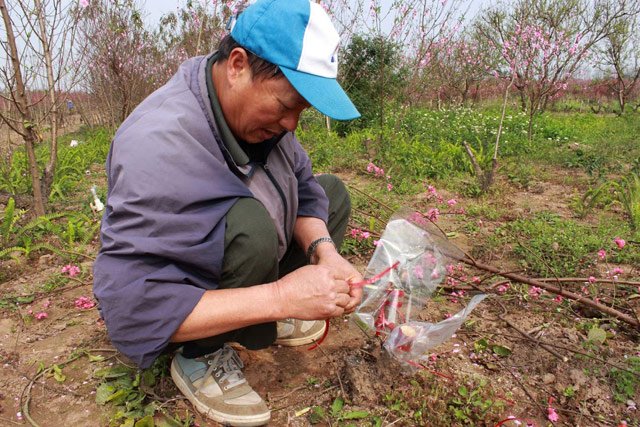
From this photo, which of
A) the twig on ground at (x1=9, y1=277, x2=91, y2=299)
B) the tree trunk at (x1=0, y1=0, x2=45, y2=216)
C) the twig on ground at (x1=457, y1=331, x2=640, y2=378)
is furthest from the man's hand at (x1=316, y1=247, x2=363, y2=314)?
the tree trunk at (x1=0, y1=0, x2=45, y2=216)

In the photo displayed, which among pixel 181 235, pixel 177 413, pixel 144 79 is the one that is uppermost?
pixel 144 79

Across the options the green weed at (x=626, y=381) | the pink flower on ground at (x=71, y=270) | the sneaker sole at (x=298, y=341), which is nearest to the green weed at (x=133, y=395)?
the sneaker sole at (x=298, y=341)

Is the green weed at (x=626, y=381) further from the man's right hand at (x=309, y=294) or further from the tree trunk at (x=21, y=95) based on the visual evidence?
the tree trunk at (x=21, y=95)

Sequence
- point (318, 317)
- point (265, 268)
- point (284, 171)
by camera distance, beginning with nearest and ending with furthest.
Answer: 1. point (318, 317)
2. point (265, 268)
3. point (284, 171)

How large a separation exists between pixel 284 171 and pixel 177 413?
2.85ft

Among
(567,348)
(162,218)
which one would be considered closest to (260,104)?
(162,218)

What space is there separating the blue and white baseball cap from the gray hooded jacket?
0.24 m

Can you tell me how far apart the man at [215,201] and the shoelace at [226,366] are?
11 cm

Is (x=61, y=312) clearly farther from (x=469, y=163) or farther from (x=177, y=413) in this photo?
(x=469, y=163)

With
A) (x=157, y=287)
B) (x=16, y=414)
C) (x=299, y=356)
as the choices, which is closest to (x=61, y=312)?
(x=16, y=414)

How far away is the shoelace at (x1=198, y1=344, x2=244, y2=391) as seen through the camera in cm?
150

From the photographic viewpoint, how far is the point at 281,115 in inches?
48.4

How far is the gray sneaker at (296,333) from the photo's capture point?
1810 mm

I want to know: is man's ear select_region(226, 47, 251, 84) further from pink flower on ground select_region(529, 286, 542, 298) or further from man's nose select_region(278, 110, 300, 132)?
pink flower on ground select_region(529, 286, 542, 298)
